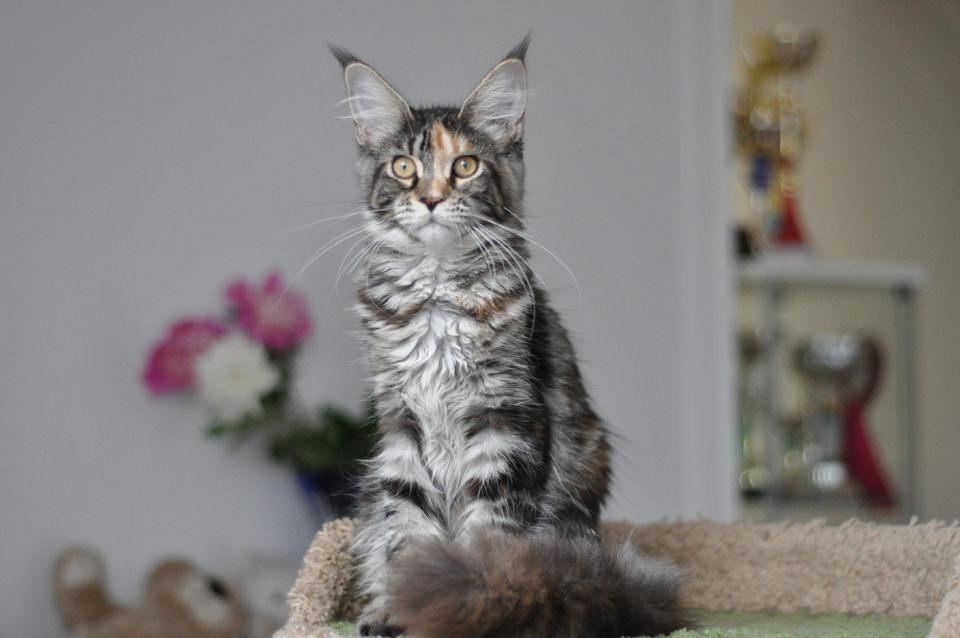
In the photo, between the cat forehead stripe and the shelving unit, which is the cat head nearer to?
the cat forehead stripe

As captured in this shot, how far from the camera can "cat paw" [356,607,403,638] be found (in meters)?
0.89

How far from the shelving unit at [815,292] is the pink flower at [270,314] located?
1.48 metres

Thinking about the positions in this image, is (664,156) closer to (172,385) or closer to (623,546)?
(172,385)

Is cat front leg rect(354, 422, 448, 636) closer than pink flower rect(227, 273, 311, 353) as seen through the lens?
Yes

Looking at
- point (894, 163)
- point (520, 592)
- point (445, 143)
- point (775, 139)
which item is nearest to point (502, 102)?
point (445, 143)

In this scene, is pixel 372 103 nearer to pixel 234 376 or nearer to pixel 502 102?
pixel 502 102

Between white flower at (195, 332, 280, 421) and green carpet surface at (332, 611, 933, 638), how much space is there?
86 centimetres

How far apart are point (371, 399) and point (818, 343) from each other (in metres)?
2.28

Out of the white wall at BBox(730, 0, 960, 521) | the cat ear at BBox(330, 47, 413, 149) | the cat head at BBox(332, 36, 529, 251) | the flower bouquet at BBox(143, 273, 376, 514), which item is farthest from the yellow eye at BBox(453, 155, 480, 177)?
the white wall at BBox(730, 0, 960, 521)

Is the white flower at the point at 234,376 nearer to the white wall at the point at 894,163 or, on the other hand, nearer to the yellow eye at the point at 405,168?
the yellow eye at the point at 405,168

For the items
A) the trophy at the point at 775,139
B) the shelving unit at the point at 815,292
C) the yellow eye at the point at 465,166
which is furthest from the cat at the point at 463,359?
the trophy at the point at 775,139

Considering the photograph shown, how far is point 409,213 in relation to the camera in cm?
95

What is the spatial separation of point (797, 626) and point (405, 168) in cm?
73

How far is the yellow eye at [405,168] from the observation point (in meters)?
0.99
